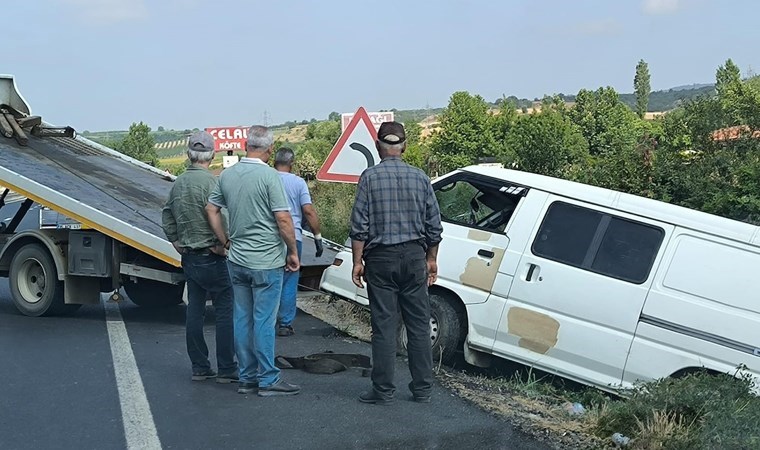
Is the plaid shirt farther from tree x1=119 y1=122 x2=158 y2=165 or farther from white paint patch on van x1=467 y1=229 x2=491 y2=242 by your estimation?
tree x1=119 y1=122 x2=158 y2=165

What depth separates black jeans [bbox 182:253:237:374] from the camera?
22.7ft

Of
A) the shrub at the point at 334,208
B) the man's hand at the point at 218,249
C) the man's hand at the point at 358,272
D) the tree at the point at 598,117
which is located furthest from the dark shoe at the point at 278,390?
the tree at the point at 598,117

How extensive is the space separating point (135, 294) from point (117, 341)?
6.95 feet

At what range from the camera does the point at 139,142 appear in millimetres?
53625

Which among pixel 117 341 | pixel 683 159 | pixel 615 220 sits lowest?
pixel 117 341

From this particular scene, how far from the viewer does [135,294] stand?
430 inches

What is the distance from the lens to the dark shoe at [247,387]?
21.9 ft

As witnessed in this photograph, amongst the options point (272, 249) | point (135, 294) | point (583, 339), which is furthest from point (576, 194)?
point (135, 294)

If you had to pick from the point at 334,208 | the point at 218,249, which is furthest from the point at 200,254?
the point at 334,208

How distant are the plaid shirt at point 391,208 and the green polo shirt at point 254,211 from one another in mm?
561

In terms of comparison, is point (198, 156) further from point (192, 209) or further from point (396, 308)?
point (396, 308)

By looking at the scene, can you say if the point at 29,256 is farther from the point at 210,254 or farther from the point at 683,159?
the point at 683,159

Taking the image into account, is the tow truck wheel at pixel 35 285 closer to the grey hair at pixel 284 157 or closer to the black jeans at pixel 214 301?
the grey hair at pixel 284 157

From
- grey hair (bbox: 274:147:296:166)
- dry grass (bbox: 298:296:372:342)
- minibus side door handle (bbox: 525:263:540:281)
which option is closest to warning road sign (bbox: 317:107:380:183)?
grey hair (bbox: 274:147:296:166)
